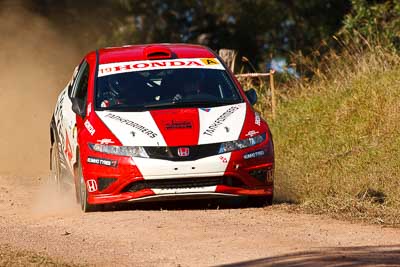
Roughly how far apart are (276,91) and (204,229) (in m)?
10.3

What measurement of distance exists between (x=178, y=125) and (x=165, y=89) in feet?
3.19

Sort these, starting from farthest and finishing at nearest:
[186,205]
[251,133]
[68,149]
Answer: [68,149]
[186,205]
[251,133]

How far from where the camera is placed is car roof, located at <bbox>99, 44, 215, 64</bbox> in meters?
13.9

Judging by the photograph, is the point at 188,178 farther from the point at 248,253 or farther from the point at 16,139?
the point at 16,139

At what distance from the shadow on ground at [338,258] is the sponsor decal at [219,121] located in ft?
9.72

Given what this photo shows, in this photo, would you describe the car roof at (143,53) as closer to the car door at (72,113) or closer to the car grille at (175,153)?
the car door at (72,113)

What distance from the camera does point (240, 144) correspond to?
1252 cm

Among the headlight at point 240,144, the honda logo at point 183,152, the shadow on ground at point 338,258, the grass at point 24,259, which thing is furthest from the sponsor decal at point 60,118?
the shadow on ground at point 338,258

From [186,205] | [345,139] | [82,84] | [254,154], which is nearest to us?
[254,154]

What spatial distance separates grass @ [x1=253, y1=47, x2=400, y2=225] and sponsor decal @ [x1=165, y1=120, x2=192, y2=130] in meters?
1.38

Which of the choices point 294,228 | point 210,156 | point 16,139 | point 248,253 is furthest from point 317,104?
point 248,253

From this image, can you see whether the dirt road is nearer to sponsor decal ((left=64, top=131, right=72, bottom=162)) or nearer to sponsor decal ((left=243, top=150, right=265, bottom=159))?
sponsor decal ((left=243, top=150, right=265, bottom=159))

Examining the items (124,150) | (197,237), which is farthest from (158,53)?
(197,237)

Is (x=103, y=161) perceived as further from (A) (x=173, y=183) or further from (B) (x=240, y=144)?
(B) (x=240, y=144)
